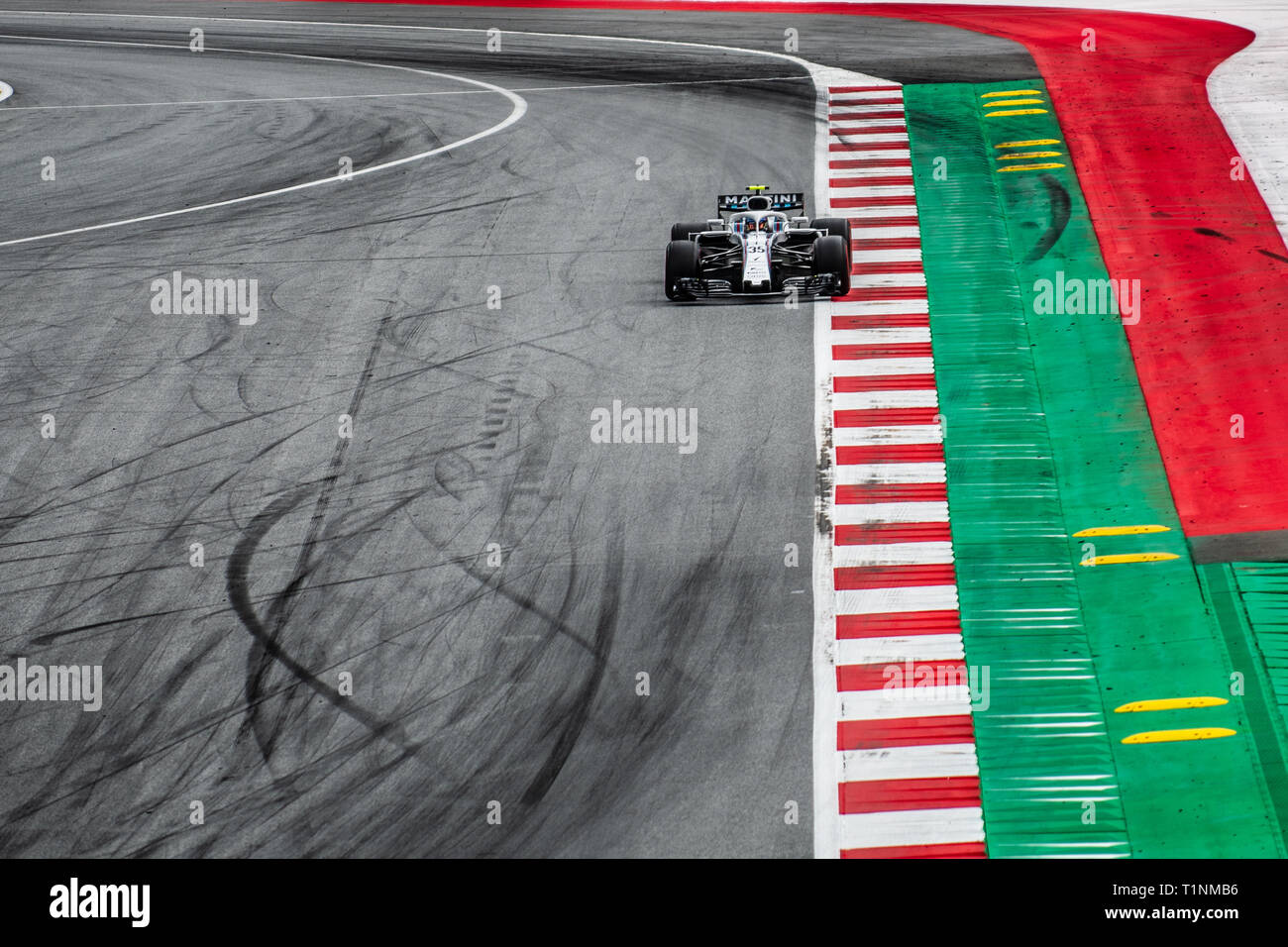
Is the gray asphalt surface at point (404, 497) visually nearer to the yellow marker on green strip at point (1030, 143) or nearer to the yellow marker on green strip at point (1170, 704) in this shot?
the yellow marker on green strip at point (1170, 704)

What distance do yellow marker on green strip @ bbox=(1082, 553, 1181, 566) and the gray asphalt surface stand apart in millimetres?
3495

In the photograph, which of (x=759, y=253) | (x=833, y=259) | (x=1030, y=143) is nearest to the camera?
(x=833, y=259)

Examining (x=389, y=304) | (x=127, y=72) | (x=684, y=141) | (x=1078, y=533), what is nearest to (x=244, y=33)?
(x=127, y=72)

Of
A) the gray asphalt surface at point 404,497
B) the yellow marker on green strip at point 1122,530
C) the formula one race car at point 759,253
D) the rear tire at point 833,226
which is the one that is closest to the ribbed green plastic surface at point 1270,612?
the yellow marker on green strip at point 1122,530

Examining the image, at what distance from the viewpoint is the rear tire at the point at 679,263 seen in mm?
24188

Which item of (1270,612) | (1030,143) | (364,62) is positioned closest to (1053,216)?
(1030,143)

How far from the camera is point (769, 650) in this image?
16500mm

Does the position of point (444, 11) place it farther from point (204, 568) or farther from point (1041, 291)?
point (204, 568)

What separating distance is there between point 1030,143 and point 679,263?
983cm

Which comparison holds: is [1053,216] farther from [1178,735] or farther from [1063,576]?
[1178,735]

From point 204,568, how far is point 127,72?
24393 millimetres

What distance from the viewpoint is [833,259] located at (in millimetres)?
23969

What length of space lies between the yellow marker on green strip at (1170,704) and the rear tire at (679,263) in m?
11.2

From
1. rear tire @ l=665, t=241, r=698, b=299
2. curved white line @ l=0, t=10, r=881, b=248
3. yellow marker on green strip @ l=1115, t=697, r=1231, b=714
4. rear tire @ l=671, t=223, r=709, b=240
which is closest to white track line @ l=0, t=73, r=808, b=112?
curved white line @ l=0, t=10, r=881, b=248
